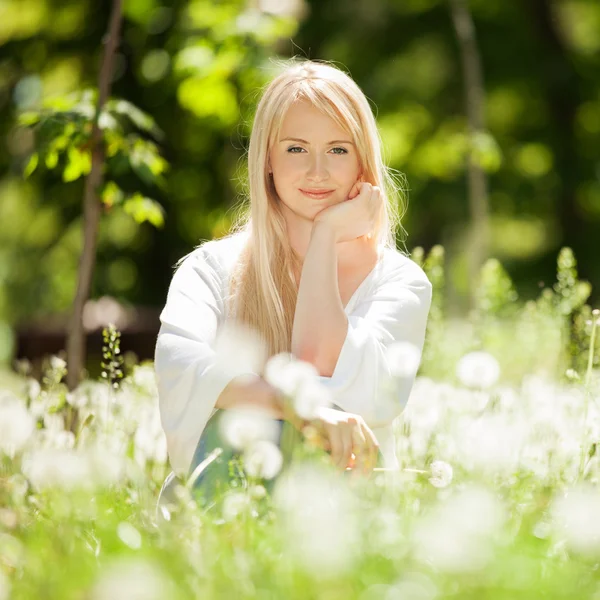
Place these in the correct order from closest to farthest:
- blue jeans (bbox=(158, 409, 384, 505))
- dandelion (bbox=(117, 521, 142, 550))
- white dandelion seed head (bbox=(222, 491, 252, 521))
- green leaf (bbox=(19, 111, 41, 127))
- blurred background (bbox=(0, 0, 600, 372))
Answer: dandelion (bbox=(117, 521, 142, 550)) → white dandelion seed head (bbox=(222, 491, 252, 521)) → blue jeans (bbox=(158, 409, 384, 505)) → green leaf (bbox=(19, 111, 41, 127)) → blurred background (bbox=(0, 0, 600, 372))

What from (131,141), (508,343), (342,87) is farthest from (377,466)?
(508,343)

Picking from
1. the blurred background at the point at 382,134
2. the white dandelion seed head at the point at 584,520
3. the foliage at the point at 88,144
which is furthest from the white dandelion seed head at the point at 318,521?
the blurred background at the point at 382,134

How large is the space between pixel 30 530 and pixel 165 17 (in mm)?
6973

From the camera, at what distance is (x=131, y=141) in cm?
415

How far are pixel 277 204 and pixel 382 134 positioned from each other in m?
8.18

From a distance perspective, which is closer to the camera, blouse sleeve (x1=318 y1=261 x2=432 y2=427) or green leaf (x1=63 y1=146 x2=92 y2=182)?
blouse sleeve (x1=318 y1=261 x2=432 y2=427)

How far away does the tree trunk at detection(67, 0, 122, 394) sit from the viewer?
410 centimetres

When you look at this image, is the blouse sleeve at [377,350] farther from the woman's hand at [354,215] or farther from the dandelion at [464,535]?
the dandelion at [464,535]

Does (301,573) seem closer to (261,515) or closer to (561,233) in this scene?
(261,515)

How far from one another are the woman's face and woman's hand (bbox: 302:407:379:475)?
0.83 meters

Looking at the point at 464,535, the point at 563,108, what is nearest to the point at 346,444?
the point at 464,535

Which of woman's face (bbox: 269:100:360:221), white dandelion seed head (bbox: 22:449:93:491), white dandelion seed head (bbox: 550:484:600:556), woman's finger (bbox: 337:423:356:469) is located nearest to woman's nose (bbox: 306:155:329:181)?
woman's face (bbox: 269:100:360:221)

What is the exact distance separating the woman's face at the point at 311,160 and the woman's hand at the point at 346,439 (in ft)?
2.72

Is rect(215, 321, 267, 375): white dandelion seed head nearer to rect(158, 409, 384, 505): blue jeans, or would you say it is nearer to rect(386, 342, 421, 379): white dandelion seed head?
rect(158, 409, 384, 505): blue jeans
